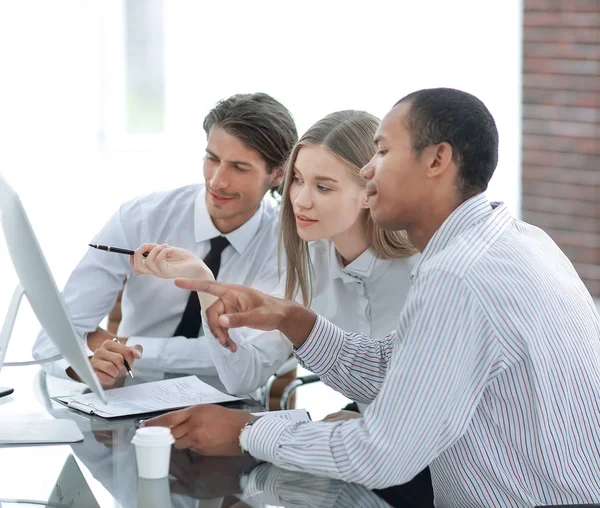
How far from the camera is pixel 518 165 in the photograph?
520 cm

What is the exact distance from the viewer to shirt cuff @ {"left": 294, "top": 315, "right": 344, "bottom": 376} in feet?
5.96

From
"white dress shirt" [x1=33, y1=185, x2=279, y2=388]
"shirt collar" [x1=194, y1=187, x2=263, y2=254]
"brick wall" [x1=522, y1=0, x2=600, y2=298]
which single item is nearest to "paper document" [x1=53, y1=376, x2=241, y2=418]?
"white dress shirt" [x1=33, y1=185, x2=279, y2=388]

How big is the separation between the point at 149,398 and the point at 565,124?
3.73 meters

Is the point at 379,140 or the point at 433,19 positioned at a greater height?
the point at 433,19

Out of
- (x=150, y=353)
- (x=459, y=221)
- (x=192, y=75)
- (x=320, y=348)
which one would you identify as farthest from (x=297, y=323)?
(x=192, y=75)

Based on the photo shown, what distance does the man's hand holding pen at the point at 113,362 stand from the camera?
78.9 inches

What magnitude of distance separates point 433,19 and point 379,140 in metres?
4.29

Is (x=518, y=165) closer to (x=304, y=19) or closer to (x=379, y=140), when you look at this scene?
(x=304, y=19)

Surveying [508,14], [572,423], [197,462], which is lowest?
[197,462]

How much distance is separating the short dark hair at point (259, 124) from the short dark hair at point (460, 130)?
0.92 meters

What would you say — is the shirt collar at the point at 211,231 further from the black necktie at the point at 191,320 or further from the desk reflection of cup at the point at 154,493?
the desk reflection of cup at the point at 154,493

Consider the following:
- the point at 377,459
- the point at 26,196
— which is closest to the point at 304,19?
the point at 26,196

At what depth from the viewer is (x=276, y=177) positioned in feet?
8.50

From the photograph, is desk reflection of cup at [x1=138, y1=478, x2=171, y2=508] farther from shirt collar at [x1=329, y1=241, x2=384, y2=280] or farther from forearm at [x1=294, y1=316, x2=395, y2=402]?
shirt collar at [x1=329, y1=241, x2=384, y2=280]
